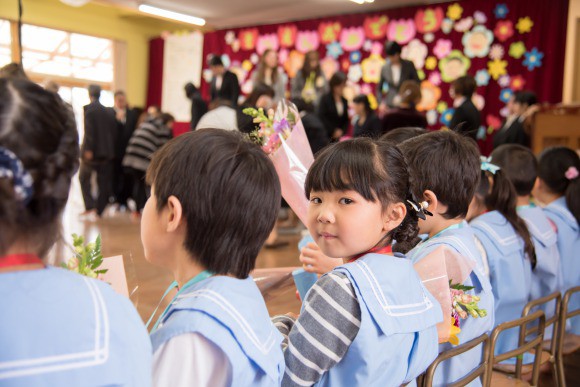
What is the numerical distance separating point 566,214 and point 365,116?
Answer: 3.34 m

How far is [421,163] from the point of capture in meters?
1.59

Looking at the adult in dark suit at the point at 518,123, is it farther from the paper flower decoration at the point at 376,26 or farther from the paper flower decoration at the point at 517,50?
the paper flower decoration at the point at 376,26

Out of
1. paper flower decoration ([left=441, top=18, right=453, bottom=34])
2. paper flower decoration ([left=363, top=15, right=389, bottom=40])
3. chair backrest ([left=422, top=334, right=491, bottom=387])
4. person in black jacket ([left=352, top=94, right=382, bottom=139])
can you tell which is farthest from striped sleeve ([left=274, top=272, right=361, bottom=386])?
paper flower decoration ([left=363, top=15, right=389, bottom=40])

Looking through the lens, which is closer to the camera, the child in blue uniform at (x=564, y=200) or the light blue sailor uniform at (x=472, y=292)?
the light blue sailor uniform at (x=472, y=292)

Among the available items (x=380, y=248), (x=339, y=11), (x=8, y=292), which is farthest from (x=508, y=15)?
(x=8, y=292)

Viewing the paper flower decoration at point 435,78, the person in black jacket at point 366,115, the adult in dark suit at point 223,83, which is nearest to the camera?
the person in black jacket at point 366,115

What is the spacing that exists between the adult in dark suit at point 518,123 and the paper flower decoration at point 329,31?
132 inches

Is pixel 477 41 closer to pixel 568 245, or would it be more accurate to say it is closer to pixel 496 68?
pixel 496 68

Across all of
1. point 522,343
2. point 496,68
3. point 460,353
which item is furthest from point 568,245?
point 496,68

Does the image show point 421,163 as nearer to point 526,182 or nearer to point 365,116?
point 526,182

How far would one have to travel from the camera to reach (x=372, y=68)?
26.3 feet

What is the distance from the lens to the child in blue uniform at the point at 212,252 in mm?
800

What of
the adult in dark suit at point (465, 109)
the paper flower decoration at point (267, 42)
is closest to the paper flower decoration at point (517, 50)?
the adult in dark suit at point (465, 109)

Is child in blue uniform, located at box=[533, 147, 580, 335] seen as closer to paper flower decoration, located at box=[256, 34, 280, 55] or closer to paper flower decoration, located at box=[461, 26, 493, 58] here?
paper flower decoration, located at box=[461, 26, 493, 58]
